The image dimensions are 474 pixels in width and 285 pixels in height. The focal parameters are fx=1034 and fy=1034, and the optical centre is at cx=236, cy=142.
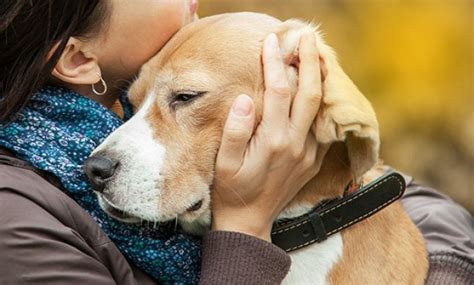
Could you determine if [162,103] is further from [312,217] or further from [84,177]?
[312,217]

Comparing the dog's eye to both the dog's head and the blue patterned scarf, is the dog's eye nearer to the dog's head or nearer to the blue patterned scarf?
the dog's head

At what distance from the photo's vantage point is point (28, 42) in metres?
2.67

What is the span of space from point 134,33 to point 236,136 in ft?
1.44

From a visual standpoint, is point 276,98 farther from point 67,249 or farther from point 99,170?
point 67,249

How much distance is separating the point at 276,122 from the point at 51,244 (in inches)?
27.2

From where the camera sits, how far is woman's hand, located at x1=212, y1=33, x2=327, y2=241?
2697 mm

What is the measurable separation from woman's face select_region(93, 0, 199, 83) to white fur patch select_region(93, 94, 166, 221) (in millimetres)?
258

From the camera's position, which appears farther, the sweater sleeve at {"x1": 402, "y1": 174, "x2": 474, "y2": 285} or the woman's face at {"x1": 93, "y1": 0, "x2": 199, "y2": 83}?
the sweater sleeve at {"x1": 402, "y1": 174, "x2": 474, "y2": 285}

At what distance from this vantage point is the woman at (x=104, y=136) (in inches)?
101

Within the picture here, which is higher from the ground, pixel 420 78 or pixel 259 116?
pixel 259 116

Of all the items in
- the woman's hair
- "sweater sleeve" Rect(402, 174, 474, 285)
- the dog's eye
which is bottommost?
"sweater sleeve" Rect(402, 174, 474, 285)

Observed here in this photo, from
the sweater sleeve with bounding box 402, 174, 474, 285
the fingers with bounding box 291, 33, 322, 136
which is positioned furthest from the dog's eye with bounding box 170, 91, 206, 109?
the sweater sleeve with bounding box 402, 174, 474, 285

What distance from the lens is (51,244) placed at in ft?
7.74

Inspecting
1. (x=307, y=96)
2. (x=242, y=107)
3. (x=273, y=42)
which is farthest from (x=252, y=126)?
(x=273, y=42)
